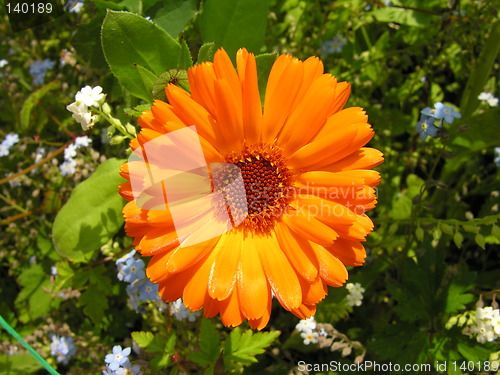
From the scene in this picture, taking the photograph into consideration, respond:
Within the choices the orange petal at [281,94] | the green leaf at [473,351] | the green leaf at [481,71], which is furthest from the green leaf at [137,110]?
the green leaf at [481,71]

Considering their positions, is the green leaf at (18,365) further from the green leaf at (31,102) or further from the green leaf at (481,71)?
the green leaf at (481,71)

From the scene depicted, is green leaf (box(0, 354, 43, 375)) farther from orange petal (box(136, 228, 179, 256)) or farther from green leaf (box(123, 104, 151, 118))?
green leaf (box(123, 104, 151, 118))

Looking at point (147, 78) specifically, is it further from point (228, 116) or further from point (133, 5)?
point (133, 5)

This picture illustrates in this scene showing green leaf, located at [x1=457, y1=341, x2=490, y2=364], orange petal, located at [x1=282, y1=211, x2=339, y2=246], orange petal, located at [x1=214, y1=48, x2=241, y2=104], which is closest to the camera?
orange petal, located at [x1=214, y1=48, x2=241, y2=104]

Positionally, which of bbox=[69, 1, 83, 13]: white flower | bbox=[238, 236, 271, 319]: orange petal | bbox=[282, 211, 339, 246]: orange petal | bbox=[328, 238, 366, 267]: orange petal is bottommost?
bbox=[238, 236, 271, 319]: orange petal

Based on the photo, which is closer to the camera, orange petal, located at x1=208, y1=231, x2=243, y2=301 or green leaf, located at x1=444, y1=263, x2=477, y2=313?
orange petal, located at x1=208, y1=231, x2=243, y2=301

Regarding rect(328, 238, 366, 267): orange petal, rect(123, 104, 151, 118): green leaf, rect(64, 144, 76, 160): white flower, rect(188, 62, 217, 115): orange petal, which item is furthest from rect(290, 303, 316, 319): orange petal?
rect(64, 144, 76, 160): white flower

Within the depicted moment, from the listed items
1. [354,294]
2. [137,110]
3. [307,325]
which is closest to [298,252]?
[307,325]
